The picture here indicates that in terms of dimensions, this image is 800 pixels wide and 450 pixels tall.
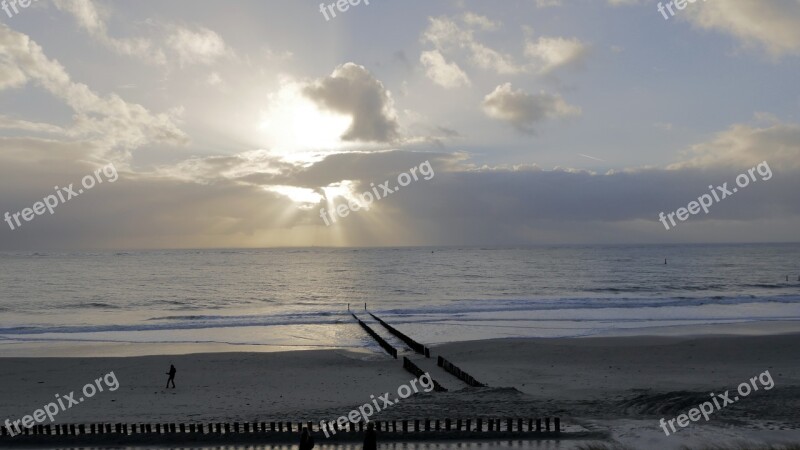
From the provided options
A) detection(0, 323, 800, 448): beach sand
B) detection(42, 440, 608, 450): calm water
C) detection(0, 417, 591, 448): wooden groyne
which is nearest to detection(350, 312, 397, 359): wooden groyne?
detection(0, 323, 800, 448): beach sand

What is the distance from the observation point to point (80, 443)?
17203 mm

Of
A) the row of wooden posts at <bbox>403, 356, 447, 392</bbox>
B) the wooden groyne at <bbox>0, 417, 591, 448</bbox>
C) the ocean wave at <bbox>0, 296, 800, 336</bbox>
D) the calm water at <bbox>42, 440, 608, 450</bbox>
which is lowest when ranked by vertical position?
the calm water at <bbox>42, 440, 608, 450</bbox>

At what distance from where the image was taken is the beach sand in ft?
62.6

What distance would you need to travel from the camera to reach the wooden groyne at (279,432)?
55.4 ft

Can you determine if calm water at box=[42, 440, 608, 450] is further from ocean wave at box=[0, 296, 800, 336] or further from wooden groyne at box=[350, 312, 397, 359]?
ocean wave at box=[0, 296, 800, 336]

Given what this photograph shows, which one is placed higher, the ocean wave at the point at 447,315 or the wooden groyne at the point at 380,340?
the ocean wave at the point at 447,315

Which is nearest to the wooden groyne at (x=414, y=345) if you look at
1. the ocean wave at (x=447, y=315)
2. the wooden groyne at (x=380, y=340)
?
the wooden groyne at (x=380, y=340)

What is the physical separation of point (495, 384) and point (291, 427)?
10666 millimetres

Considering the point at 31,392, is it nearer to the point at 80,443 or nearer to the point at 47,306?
the point at 80,443

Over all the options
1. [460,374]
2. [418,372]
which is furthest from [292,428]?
[460,374]

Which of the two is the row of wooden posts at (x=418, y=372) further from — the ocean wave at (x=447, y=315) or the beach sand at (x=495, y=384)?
the ocean wave at (x=447, y=315)

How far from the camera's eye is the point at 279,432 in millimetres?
17203

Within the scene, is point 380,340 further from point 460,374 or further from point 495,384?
point 495,384

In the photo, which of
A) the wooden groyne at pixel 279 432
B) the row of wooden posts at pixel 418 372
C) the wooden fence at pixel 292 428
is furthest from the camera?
the row of wooden posts at pixel 418 372
